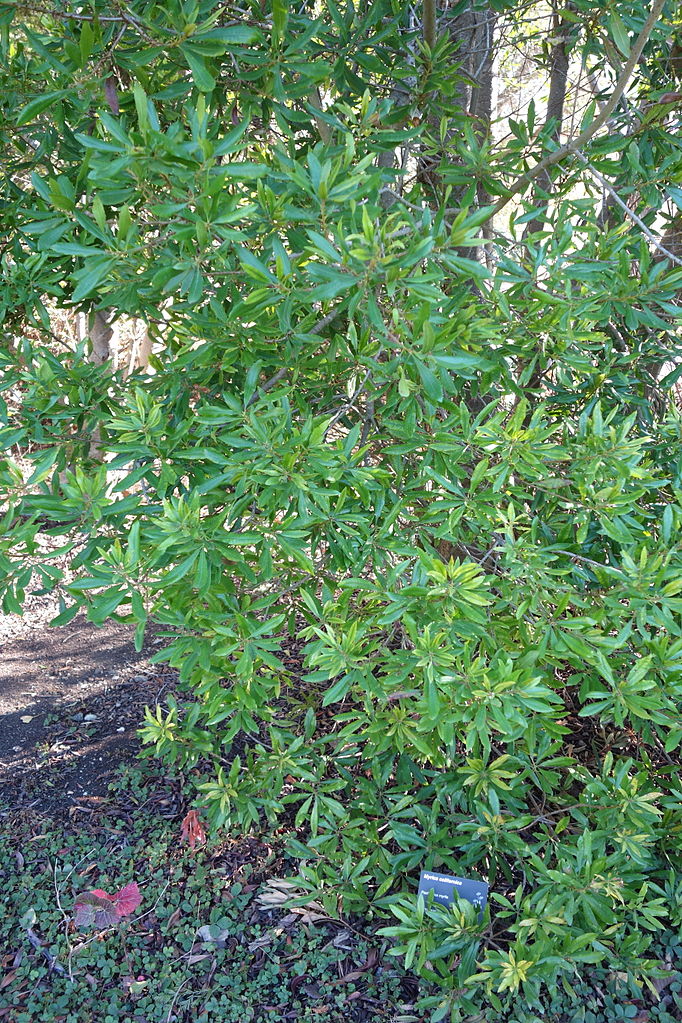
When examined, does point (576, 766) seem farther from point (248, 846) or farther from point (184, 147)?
point (184, 147)

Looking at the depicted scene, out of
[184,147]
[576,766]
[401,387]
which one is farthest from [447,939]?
[184,147]

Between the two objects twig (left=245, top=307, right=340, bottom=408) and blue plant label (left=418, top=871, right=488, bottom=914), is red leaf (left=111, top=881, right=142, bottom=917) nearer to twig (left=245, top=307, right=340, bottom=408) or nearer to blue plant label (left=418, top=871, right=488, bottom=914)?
blue plant label (left=418, top=871, right=488, bottom=914)

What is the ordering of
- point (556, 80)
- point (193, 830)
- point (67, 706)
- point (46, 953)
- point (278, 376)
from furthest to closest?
1. point (67, 706)
2. point (556, 80)
3. point (193, 830)
4. point (46, 953)
5. point (278, 376)

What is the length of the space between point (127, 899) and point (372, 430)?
1.77 metres

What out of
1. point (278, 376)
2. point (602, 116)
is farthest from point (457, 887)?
point (602, 116)

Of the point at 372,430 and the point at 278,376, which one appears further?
the point at 372,430

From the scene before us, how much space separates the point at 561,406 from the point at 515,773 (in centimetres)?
111

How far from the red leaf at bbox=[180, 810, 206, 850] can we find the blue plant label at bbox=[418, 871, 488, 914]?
35.9 inches

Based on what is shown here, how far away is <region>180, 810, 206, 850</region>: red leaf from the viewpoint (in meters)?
2.89

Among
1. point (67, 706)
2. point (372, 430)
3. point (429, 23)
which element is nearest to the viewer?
point (372, 430)

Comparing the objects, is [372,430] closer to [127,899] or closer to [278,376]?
[278,376]

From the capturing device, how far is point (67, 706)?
3799mm

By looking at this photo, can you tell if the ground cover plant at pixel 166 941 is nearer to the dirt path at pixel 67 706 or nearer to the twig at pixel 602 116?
the dirt path at pixel 67 706

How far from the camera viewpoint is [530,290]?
6.54ft
